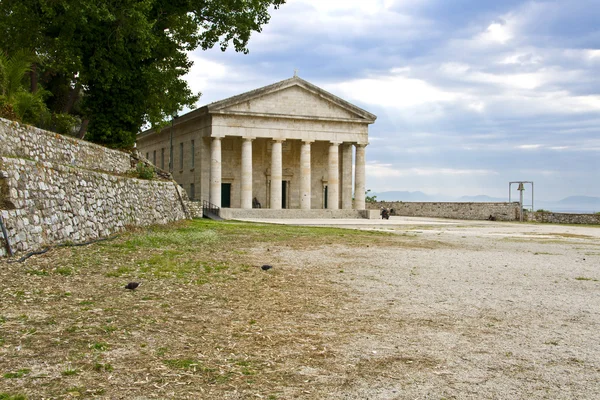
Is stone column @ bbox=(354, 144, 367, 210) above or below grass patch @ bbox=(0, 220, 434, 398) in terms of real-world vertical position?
above

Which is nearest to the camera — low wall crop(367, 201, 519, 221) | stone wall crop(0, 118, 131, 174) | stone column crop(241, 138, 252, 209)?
stone wall crop(0, 118, 131, 174)

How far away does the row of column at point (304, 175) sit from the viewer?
4909 centimetres

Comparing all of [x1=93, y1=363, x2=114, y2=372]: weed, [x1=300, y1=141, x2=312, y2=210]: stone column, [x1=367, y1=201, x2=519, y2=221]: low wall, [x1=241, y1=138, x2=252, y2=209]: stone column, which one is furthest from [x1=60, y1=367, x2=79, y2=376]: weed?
[x1=367, y1=201, x2=519, y2=221]: low wall

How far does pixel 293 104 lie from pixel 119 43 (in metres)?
27.3

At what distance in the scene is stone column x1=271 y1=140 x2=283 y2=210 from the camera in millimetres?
50406

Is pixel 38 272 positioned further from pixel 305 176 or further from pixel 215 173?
pixel 305 176

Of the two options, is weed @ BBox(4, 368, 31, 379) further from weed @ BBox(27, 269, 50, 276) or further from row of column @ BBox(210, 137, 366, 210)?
row of column @ BBox(210, 137, 366, 210)

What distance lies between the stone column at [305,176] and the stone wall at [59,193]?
29.5 metres

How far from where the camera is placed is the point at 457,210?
53406mm

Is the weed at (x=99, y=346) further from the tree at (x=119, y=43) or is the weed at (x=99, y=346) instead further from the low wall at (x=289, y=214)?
the low wall at (x=289, y=214)

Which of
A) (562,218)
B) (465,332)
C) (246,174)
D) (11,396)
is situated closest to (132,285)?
(11,396)

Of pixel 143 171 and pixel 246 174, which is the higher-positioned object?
pixel 246 174

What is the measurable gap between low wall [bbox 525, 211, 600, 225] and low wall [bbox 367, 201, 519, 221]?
1.36 m

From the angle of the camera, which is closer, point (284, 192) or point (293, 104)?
point (293, 104)
